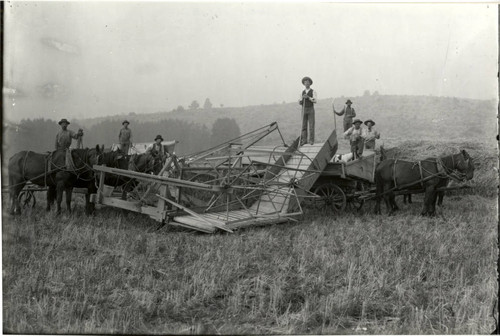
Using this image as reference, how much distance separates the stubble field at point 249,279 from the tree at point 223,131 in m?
27.4

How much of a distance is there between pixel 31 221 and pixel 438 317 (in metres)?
8.04

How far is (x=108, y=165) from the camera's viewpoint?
10.1 meters

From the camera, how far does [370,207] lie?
12.2 metres

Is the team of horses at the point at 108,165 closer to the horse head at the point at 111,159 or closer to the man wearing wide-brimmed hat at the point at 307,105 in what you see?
the horse head at the point at 111,159

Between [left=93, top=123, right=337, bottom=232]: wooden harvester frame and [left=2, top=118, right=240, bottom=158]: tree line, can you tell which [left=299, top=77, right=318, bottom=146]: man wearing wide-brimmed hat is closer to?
[left=93, top=123, right=337, bottom=232]: wooden harvester frame

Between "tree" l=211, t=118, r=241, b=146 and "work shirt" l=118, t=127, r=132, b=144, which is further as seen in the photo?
"tree" l=211, t=118, r=241, b=146

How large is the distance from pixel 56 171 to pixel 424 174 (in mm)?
9266

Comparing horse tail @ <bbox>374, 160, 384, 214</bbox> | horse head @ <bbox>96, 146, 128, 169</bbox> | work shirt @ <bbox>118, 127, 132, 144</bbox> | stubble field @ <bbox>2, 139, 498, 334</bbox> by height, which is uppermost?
work shirt @ <bbox>118, 127, 132, 144</bbox>

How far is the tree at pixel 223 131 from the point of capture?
35969 millimetres

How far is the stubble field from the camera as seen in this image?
4234mm

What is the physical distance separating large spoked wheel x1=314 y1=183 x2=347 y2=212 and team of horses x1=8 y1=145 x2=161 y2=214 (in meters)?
4.59

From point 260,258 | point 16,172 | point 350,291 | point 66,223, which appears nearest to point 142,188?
point 66,223

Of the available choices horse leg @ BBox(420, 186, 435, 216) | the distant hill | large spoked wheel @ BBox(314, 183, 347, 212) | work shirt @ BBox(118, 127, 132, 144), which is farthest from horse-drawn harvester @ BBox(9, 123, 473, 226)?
the distant hill

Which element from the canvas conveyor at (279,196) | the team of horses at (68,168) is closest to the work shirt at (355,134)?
the canvas conveyor at (279,196)
